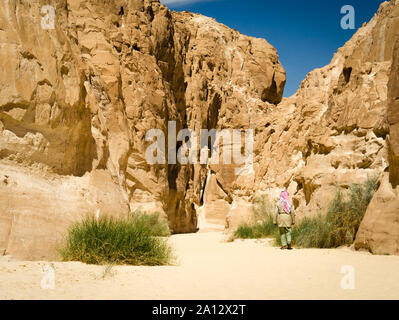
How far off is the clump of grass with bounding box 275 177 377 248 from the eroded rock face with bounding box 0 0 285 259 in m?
4.46

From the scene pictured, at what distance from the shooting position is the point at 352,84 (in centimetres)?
1384

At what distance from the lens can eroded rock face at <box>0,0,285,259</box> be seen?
649cm

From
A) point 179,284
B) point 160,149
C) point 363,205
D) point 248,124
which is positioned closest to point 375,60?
point 363,205

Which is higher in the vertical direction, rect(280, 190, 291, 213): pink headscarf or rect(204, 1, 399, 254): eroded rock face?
rect(204, 1, 399, 254): eroded rock face

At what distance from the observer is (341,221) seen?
8.55 m

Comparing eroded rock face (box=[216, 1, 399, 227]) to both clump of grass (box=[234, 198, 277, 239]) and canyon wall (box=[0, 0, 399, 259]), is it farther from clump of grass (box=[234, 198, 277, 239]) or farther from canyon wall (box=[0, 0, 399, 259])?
clump of grass (box=[234, 198, 277, 239])

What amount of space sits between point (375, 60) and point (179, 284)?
11643 mm

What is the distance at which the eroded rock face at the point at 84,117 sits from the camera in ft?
21.3

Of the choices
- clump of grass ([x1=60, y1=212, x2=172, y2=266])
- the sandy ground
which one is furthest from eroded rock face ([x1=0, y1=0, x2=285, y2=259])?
the sandy ground

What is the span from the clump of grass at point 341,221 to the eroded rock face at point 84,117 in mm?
4463

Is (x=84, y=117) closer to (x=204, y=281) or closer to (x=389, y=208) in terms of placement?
(x=204, y=281)

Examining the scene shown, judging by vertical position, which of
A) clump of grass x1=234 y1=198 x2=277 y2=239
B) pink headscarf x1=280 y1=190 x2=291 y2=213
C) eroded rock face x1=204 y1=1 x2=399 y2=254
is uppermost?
eroded rock face x1=204 y1=1 x2=399 y2=254

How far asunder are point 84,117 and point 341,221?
6173 mm
